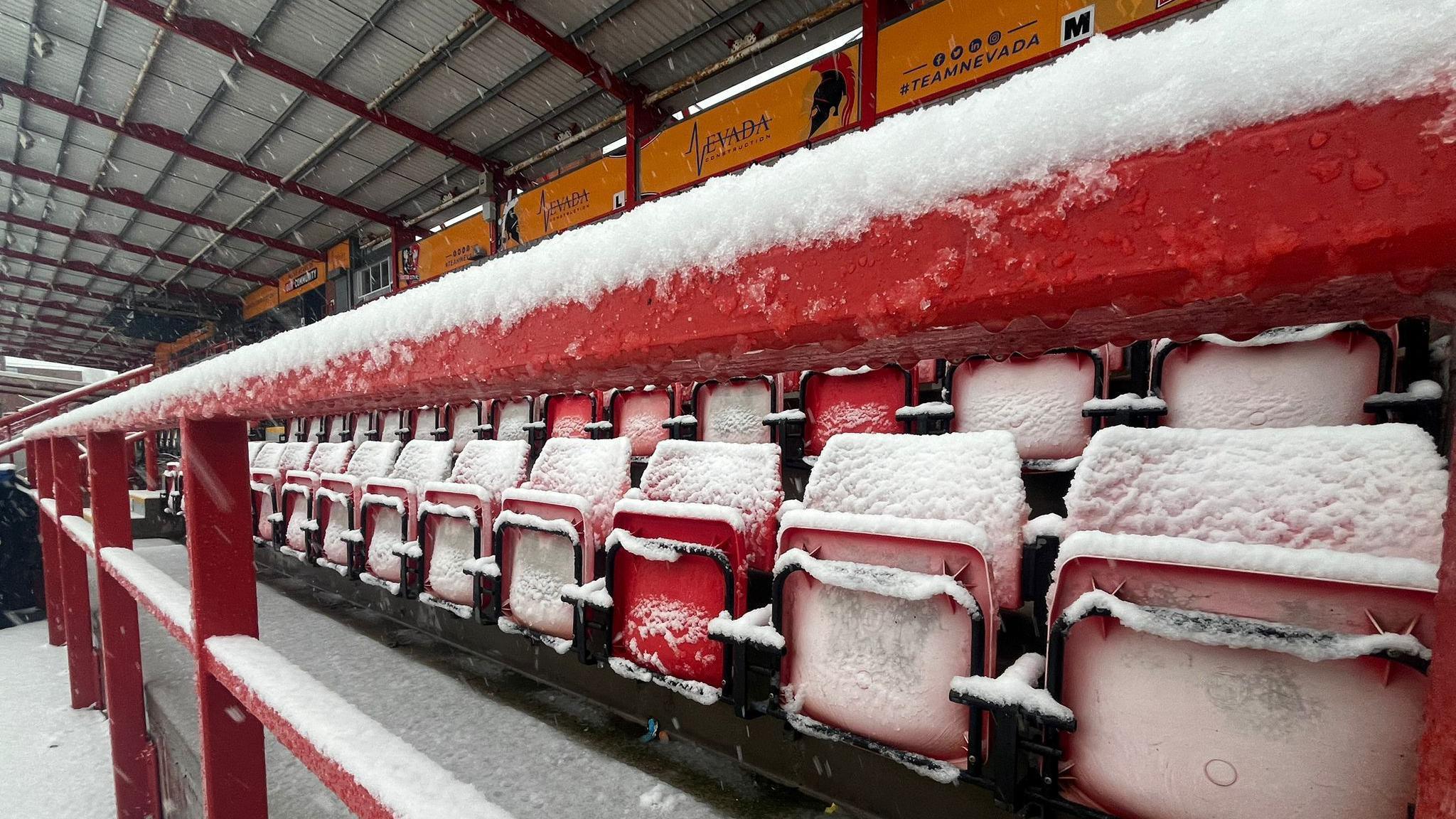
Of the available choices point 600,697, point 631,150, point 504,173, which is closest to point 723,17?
point 631,150

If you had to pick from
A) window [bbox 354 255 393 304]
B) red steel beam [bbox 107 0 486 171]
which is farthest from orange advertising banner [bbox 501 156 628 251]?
window [bbox 354 255 393 304]

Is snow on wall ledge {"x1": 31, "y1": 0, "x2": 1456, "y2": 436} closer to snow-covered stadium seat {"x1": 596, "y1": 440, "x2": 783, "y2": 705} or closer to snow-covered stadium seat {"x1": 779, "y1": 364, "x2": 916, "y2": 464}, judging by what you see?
snow-covered stadium seat {"x1": 596, "y1": 440, "x2": 783, "y2": 705}

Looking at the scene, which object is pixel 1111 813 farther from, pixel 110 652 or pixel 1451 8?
pixel 110 652

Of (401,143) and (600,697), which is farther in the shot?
(401,143)

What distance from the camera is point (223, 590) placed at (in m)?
0.86

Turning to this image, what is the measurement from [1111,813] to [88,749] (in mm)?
3275

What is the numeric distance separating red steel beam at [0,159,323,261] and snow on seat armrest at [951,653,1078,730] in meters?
11.4

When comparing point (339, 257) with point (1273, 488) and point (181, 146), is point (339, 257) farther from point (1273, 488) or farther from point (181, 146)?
point (1273, 488)

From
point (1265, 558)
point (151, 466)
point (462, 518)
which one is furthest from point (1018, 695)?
point (151, 466)

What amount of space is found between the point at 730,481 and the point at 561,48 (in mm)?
4698

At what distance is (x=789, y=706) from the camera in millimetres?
1124

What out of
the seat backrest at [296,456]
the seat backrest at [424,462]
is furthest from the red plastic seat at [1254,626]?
the seat backrest at [296,456]

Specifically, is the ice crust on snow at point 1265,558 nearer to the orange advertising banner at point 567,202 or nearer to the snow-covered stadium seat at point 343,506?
the snow-covered stadium seat at point 343,506

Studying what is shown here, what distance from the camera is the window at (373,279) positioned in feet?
28.2
